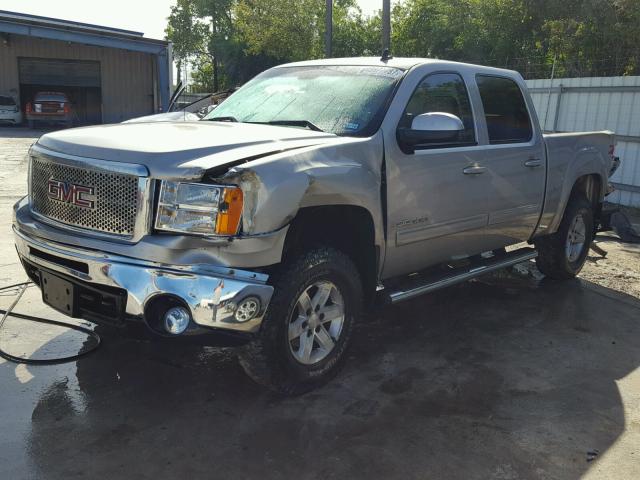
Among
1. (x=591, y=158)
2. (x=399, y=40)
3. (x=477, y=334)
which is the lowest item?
(x=477, y=334)

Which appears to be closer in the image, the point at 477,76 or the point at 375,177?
the point at 375,177

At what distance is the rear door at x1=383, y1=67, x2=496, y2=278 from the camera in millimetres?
4098

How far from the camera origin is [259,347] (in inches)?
133

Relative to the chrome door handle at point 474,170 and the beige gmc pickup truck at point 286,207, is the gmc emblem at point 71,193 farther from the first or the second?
the chrome door handle at point 474,170

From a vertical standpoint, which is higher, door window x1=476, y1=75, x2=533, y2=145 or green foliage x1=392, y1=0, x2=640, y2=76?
green foliage x1=392, y1=0, x2=640, y2=76

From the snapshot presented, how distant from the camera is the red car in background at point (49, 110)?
25.5 meters

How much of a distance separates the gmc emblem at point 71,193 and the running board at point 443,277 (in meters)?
1.89

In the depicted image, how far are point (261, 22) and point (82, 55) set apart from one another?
416 inches

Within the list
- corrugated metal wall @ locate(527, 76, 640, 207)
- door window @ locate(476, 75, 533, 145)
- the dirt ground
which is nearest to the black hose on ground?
door window @ locate(476, 75, 533, 145)

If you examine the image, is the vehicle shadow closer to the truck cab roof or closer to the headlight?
the headlight

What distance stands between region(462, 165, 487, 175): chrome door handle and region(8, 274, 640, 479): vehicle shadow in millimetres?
1212

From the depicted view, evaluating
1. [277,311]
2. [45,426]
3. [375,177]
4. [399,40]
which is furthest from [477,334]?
[399,40]

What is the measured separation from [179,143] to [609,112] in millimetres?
10168

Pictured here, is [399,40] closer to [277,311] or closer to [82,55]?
[82,55]
